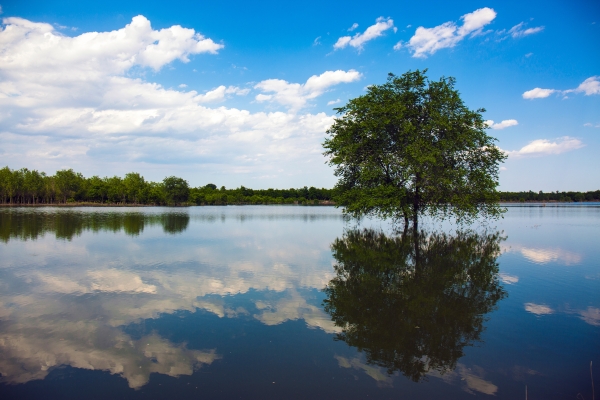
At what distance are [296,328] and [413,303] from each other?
4.10 meters

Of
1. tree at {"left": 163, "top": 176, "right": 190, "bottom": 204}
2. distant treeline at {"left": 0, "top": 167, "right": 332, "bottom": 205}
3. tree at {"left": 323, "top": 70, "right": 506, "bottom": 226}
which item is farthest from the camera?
tree at {"left": 163, "top": 176, "right": 190, "bottom": 204}

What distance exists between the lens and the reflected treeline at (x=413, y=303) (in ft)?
26.7

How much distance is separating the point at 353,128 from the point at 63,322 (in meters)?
27.1

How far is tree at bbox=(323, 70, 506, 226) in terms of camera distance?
29.4 meters

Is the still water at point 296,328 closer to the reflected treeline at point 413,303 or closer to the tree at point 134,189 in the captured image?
the reflected treeline at point 413,303

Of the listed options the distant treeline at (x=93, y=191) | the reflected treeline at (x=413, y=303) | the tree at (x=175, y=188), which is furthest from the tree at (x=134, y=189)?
the reflected treeline at (x=413, y=303)

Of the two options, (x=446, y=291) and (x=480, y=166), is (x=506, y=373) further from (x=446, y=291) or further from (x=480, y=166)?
(x=480, y=166)

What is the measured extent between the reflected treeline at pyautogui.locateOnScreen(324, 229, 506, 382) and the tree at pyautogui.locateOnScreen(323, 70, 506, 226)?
29.4ft

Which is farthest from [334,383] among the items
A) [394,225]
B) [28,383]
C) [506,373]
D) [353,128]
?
[394,225]

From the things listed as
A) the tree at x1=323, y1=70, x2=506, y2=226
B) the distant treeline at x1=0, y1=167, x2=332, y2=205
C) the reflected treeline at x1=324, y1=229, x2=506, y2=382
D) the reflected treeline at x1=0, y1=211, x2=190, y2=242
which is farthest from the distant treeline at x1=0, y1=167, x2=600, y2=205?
the reflected treeline at x1=324, y1=229, x2=506, y2=382

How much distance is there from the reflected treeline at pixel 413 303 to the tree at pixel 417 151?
29.4ft

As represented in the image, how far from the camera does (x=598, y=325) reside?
996 cm

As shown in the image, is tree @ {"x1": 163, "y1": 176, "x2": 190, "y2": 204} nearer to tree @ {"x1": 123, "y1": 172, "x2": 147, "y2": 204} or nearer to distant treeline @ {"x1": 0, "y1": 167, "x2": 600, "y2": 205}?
distant treeline @ {"x1": 0, "y1": 167, "x2": 600, "y2": 205}

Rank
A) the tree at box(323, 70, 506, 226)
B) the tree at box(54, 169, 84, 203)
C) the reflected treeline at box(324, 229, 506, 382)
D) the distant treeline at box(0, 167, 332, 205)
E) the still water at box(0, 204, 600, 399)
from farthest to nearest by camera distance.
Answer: the tree at box(54, 169, 84, 203), the distant treeline at box(0, 167, 332, 205), the tree at box(323, 70, 506, 226), the reflected treeline at box(324, 229, 506, 382), the still water at box(0, 204, 600, 399)
